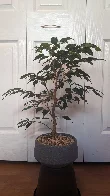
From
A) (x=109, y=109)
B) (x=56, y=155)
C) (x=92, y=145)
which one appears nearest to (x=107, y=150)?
(x=92, y=145)

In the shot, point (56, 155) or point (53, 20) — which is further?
point (53, 20)

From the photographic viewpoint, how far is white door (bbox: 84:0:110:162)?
4.40ft

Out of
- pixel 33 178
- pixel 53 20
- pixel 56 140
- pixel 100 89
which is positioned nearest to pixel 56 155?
pixel 56 140

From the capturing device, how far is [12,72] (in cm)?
142

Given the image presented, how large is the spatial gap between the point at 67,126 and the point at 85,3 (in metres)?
0.76

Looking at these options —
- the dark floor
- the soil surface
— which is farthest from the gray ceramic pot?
the dark floor

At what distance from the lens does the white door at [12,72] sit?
1355 mm

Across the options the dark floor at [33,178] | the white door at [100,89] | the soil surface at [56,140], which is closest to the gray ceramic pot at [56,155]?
the soil surface at [56,140]

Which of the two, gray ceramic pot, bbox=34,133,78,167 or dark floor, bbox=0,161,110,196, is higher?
gray ceramic pot, bbox=34,133,78,167

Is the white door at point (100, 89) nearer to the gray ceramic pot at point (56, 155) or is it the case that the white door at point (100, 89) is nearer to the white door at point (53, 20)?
the white door at point (53, 20)

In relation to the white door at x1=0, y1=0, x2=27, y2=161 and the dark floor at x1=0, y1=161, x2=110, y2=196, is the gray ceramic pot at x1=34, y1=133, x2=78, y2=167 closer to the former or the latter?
the dark floor at x1=0, y1=161, x2=110, y2=196

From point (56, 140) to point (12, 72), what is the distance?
0.58 metres

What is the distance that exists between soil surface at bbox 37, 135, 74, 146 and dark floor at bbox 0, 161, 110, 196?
0.32 metres

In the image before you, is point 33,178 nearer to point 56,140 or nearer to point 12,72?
point 56,140
